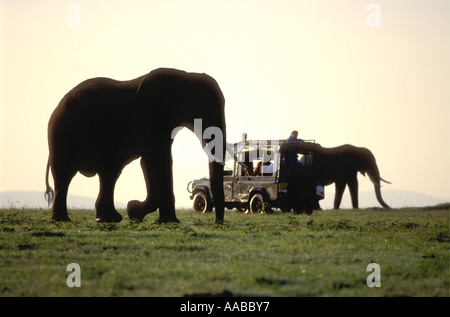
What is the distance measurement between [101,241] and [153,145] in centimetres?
457

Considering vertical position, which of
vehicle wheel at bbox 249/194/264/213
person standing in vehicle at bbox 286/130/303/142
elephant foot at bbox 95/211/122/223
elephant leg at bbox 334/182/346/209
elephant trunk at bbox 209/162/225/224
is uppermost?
person standing in vehicle at bbox 286/130/303/142

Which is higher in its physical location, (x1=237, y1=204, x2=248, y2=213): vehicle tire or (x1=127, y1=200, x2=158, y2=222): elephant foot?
(x1=127, y1=200, x2=158, y2=222): elephant foot

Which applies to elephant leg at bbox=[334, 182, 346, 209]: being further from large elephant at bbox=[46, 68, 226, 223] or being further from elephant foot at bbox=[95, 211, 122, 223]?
elephant foot at bbox=[95, 211, 122, 223]

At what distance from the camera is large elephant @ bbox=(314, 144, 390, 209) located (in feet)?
116

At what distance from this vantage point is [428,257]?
11875 mm

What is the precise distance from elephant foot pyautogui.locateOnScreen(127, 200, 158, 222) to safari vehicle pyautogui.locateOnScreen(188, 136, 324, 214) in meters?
6.10

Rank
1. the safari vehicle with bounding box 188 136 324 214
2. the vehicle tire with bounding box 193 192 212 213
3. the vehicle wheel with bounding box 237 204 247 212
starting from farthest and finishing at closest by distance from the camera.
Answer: the vehicle tire with bounding box 193 192 212 213
the vehicle wheel with bounding box 237 204 247 212
the safari vehicle with bounding box 188 136 324 214

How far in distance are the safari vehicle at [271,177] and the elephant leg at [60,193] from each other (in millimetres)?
6338

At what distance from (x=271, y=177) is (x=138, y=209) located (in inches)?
274

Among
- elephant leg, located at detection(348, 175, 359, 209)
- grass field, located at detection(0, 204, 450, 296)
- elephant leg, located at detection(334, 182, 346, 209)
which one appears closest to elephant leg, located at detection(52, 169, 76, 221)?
grass field, located at detection(0, 204, 450, 296)

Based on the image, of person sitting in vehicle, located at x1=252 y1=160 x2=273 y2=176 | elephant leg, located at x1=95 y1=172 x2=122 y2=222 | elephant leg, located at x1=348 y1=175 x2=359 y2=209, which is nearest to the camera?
elephant leg, located at x1=95 y1=172 x2=122 y2=222

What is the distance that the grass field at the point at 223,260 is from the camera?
916 centimetres

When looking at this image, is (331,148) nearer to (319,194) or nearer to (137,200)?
(319,194)
